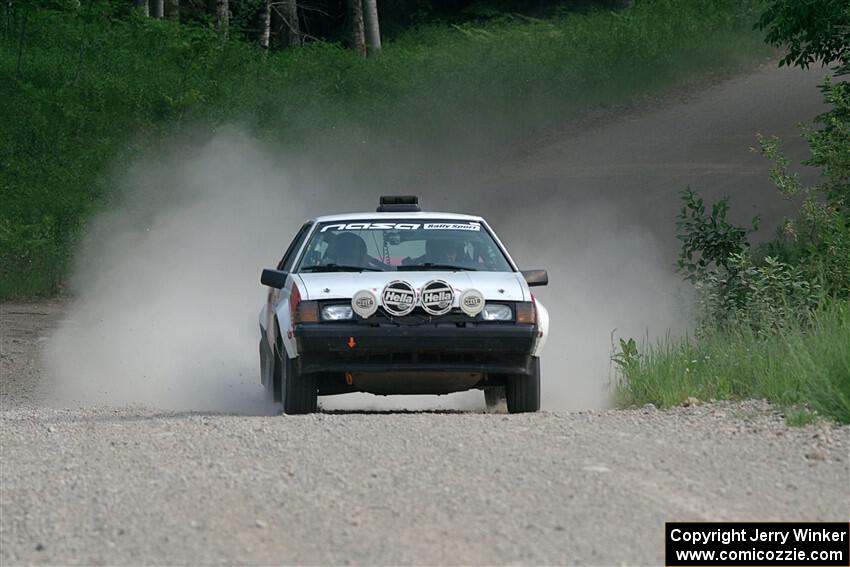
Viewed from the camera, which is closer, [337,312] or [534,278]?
[337,312]

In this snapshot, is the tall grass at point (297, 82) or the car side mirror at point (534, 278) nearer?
the car side mirror at point (534, 278)

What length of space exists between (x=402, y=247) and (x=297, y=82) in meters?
22.2

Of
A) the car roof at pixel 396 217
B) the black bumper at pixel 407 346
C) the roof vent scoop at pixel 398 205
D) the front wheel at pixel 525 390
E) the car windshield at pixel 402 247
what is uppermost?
the roof vent scoop at pixel 398 205

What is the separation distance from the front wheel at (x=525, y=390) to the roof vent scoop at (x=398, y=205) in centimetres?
216

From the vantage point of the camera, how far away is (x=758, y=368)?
450 inches

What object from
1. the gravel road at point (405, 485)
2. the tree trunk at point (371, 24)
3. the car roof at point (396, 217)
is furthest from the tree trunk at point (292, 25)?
the gravel road at point (405, 485)

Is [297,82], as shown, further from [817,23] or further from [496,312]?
[496,312]

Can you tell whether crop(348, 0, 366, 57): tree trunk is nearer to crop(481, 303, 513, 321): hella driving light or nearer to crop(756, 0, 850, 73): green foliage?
crop(756, 0, 850, 73): green foliage

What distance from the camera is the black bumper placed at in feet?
35.4

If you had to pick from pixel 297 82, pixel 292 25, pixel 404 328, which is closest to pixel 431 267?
pixel 404 328

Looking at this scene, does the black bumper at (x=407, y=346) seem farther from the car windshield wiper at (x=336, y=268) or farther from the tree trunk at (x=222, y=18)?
the tree trunk at (x=222, y=18)

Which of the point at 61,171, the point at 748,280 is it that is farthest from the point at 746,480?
the point at 61,171

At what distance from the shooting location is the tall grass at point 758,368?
10.4 metres

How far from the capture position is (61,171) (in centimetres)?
2653
